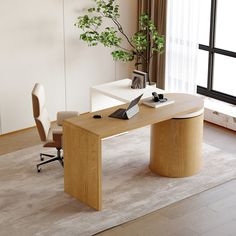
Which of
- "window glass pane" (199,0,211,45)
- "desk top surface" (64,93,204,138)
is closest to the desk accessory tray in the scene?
"desk top surface" (64,93,204,138)

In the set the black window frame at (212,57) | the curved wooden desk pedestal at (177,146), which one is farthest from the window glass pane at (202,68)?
the curved wooden desk pedestal at (177,146)

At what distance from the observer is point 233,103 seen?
860 centimetres

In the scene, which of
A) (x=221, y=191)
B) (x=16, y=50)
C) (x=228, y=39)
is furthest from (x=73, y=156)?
(x=228, y=39)

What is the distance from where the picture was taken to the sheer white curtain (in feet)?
27.7

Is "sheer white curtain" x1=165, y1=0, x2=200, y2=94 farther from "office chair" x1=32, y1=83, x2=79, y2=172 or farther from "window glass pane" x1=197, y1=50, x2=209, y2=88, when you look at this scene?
"office chair" x1=32, y1=83, x2=79, y2=172

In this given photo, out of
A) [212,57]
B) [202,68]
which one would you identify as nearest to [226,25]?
[212,57]

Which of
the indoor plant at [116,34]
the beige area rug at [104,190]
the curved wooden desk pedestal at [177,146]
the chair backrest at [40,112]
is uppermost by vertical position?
the indoor plant at [116,34]

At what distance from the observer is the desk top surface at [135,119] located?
611 cm

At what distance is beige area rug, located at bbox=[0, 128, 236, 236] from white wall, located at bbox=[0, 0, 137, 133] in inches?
34.1

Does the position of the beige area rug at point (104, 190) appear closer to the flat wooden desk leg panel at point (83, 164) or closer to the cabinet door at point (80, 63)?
the flat wooden desk leg panel at point (83, 164)

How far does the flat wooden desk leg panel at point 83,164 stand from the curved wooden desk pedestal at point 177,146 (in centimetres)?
105

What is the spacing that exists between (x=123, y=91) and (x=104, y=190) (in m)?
1.59

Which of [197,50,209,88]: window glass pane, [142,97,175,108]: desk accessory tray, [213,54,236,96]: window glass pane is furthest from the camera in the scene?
[197,50,209,88]: window glass pane

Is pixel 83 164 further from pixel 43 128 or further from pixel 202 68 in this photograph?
pixel 202 68
